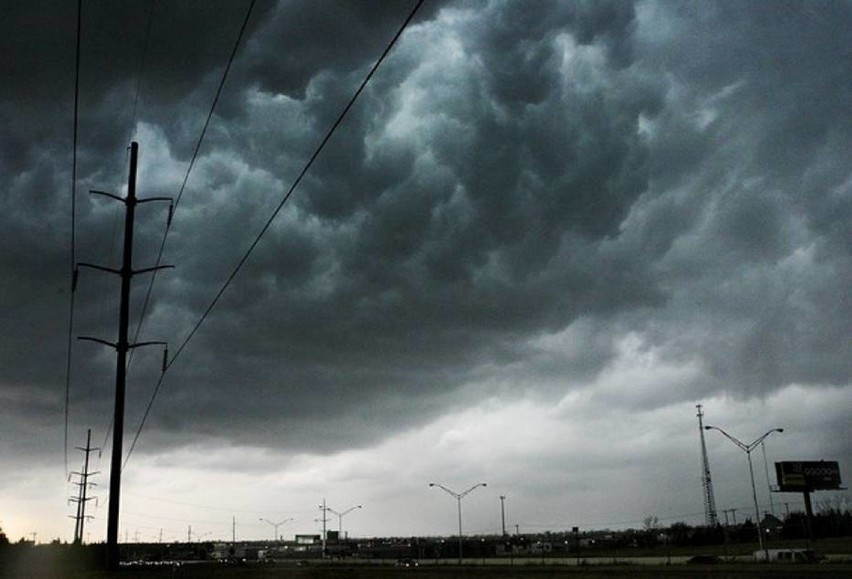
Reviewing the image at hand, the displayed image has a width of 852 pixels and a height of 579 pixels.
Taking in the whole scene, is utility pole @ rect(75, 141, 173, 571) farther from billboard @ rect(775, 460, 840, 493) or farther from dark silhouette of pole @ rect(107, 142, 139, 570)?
billboard @ rect(775, 460, 840, 493)

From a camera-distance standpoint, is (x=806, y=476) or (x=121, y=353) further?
(x=806, y=476)

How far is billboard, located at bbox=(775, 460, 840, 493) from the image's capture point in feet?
470

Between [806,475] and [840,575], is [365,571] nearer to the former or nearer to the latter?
[840,575]

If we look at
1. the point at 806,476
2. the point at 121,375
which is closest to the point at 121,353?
the point at 121,375

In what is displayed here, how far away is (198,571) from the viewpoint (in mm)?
28172

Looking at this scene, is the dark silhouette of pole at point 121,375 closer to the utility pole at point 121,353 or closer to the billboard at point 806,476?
the utility pole at point 121,353

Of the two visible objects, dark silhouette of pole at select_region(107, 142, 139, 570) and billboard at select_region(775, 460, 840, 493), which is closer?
dark silhouette of pole at select_region(107, 142, 139, 570)

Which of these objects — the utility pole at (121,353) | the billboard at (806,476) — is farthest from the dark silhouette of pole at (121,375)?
the billboard at (806,476)

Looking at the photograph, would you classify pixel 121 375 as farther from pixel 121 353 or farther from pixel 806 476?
pixel 806 476

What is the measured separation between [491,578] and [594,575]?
308cm

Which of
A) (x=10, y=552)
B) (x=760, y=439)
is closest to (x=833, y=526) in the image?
(x=760, y=439)

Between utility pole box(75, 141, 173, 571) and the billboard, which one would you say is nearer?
utility pole box(75, 141, 173, 571)

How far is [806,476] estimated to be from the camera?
472 ft

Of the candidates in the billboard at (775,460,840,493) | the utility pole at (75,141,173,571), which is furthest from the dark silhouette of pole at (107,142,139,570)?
the billboard at (775,460,840,493)
